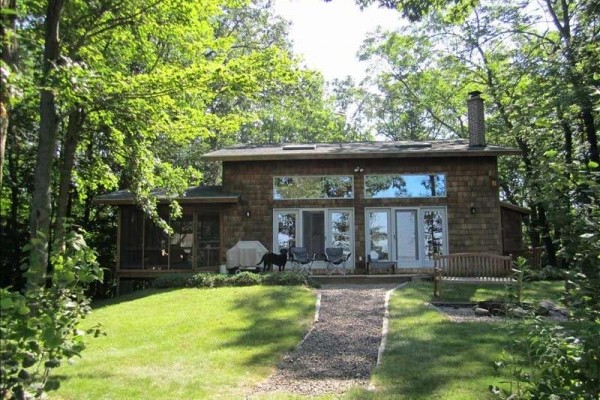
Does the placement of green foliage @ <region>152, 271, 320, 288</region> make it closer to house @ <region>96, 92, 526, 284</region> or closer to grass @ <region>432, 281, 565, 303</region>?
house @ <region>96, 92, 526, 284</region>

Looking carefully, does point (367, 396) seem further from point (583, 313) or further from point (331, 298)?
point (331, 298)

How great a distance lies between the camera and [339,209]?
51.6 feet

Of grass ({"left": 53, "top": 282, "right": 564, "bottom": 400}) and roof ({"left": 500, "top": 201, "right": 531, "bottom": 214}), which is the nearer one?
grass ({"left": 53, "top": 282, "right": 564, "bottom": 400})

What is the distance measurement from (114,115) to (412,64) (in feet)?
72.8

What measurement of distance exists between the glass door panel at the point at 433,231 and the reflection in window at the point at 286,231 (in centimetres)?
404

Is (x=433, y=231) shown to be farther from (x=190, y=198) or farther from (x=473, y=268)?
(x=190, y=198)

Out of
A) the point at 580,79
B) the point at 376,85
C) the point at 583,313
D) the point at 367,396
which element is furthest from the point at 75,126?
the point at 376,85

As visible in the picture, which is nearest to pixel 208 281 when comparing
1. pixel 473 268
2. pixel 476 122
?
pixel 473 268

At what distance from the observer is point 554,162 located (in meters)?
3.31

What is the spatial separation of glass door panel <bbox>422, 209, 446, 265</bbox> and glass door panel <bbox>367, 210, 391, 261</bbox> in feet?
3.72

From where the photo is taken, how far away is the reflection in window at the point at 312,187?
15.8m

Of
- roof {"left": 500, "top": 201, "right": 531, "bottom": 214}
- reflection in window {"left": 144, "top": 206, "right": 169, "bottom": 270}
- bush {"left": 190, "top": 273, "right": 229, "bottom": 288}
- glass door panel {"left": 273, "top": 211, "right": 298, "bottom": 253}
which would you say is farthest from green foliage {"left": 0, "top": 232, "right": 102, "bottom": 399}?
roof {"left": 500, "top": 201, "right": 531, "bottom": 214}

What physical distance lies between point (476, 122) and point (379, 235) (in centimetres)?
484

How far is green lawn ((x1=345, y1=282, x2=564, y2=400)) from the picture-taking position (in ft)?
16.4
